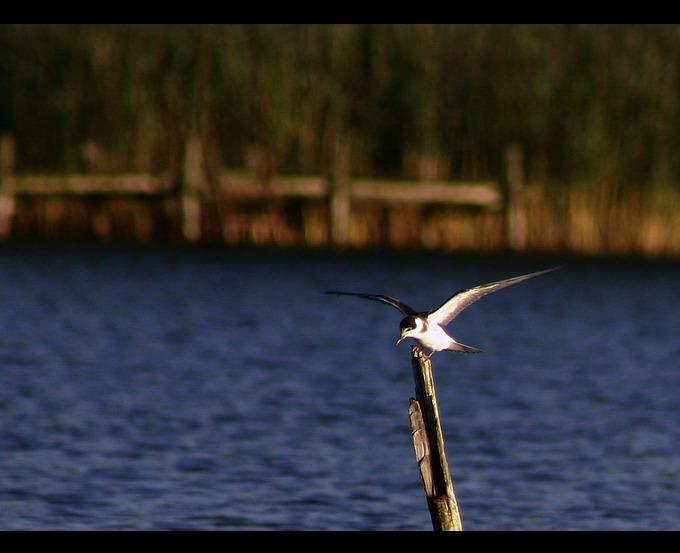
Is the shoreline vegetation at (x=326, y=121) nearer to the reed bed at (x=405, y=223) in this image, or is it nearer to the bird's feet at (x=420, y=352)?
the reed bed at (x=405, y=223)

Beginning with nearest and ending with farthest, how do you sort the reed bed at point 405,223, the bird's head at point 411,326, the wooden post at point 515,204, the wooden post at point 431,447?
1. the wooden post at point 431,447
2. the bird's head at point 411,326
3. the reed bed at point 405,223
4. the wooden post at point 515,204

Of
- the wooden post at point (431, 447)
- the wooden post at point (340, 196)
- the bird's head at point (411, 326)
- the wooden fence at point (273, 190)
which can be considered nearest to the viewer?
the wooden post at point (431, 447)

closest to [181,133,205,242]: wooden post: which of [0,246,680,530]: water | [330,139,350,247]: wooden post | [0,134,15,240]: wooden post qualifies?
[0,246,680,530]: water

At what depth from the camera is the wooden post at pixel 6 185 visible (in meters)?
27.9

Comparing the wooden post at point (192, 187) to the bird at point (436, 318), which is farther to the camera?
the wooden post at point (192, 187)

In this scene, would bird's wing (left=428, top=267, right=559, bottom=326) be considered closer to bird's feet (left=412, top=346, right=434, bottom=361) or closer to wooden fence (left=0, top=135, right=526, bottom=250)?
bird's feet (left=412, top=346, right=434, bottom=361)

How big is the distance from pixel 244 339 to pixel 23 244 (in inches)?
362

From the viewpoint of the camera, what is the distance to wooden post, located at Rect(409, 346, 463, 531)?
27.6 feet

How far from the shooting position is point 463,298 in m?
8.56

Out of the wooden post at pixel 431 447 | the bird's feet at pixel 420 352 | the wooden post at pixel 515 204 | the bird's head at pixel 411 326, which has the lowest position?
the wooden post at pixel 431 447

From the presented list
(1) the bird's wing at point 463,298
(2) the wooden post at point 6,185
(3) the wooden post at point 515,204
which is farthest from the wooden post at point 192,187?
(1) the bird's wing at point 463,298

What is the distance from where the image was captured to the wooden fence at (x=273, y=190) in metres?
27.0

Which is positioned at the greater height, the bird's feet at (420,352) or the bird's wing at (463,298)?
the bird's wing at (463,298)
